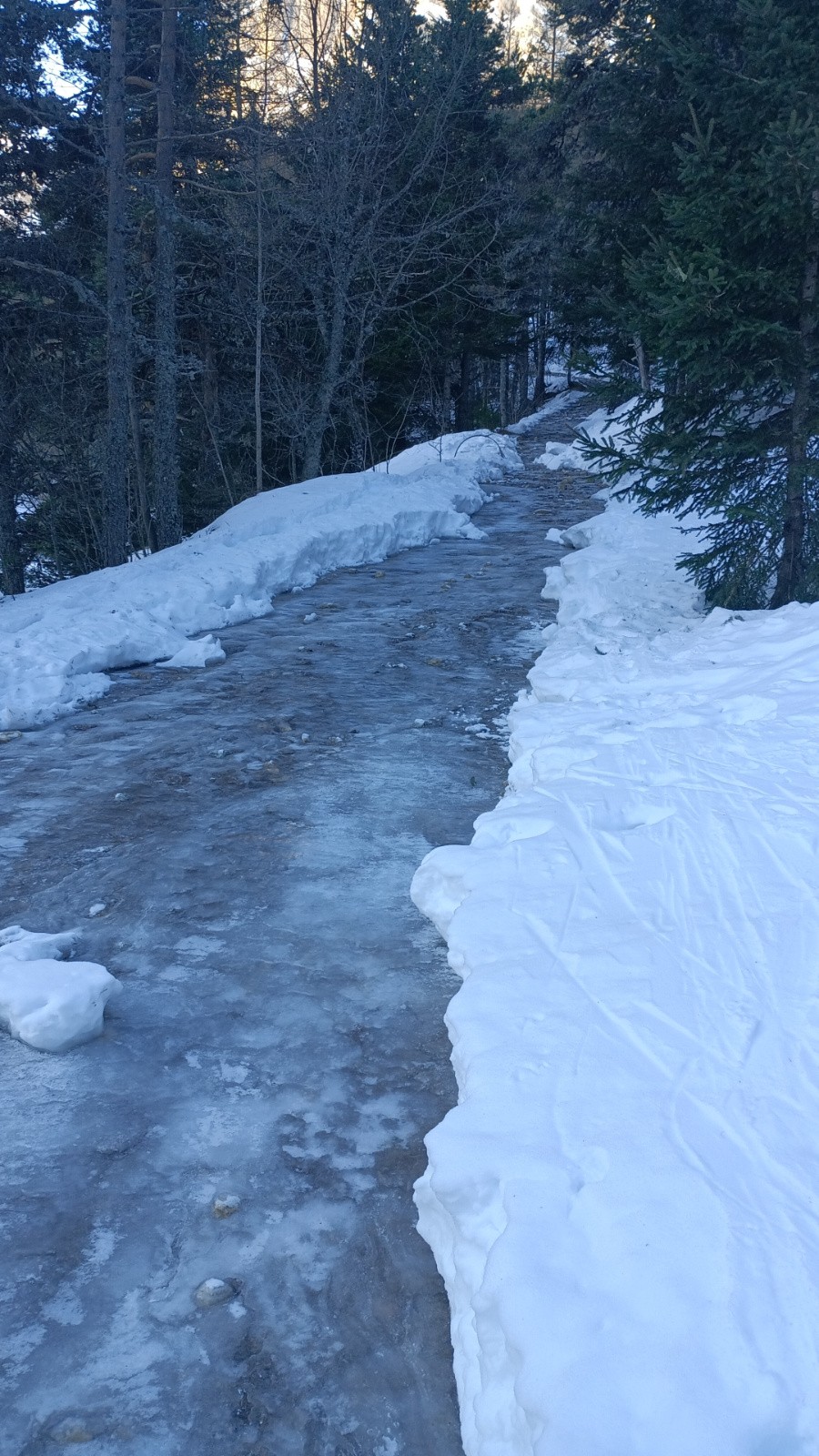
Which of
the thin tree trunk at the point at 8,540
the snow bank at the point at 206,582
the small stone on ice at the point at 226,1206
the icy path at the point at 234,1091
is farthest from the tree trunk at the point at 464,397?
the small stone on ice at the point at 226,1206

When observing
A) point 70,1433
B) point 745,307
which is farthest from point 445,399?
point 70,1433

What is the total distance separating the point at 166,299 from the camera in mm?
14039

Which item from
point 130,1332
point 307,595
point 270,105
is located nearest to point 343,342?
point 270,105

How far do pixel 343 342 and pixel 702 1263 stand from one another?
20002 mm

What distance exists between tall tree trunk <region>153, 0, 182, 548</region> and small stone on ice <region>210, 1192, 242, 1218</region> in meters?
13.1

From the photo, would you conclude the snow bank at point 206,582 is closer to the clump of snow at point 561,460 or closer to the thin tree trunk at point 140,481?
the thin tree trunk at point 140,481

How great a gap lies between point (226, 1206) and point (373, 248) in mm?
19382

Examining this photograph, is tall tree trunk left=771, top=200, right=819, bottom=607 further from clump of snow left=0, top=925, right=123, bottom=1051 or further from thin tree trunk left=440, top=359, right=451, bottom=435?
thin tree trunk left=440, top=359, right=451, bottom=435

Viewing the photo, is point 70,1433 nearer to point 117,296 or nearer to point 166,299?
point 117,296

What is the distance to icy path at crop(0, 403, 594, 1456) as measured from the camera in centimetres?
209

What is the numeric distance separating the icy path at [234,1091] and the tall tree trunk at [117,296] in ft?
24.9

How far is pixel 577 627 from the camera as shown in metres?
8.07

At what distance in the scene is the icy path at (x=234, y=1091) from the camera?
209 cm

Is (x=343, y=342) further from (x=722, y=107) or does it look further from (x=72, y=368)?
(x=722, y=107)
